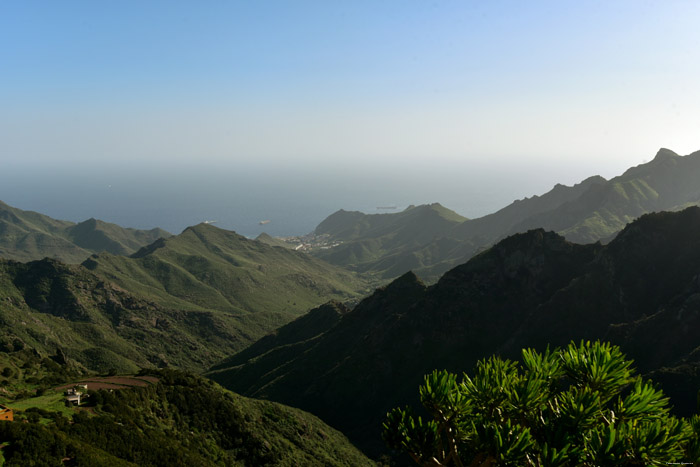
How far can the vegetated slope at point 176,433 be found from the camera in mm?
37594

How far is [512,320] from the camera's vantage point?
114 metres

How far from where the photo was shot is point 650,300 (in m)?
101

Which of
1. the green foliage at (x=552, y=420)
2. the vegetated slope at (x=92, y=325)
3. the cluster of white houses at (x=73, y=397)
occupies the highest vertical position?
the green foliage at (x=552, y=420)

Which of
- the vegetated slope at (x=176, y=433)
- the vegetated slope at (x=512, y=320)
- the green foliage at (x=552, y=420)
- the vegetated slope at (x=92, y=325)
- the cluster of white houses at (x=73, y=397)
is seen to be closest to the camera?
the green foliage at (x=552, y=420)

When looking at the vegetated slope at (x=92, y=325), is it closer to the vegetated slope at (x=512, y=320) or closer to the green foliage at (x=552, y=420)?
the vegetated slope at (x=512, y=320)

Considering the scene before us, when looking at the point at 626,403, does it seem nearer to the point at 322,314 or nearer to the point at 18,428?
the point at 18,428

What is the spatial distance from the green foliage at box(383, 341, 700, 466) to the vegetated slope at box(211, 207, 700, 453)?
81.0 meters

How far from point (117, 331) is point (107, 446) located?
15141cm

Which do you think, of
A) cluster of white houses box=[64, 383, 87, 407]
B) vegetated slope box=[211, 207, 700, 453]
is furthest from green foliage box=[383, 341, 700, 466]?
vegetated slope box=[211, 207, 700, 453]

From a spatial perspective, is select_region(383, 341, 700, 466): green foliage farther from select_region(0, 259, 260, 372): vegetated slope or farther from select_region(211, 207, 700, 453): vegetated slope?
select_region(0, 259, 260, 372): vegetated slope

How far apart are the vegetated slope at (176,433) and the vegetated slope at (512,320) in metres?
21.8

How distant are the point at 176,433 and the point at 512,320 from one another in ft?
301

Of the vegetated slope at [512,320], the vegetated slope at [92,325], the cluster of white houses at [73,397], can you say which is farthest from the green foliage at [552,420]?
the vegetated slope at [92,325]

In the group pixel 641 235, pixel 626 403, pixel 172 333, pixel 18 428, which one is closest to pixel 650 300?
pixel 641 235
